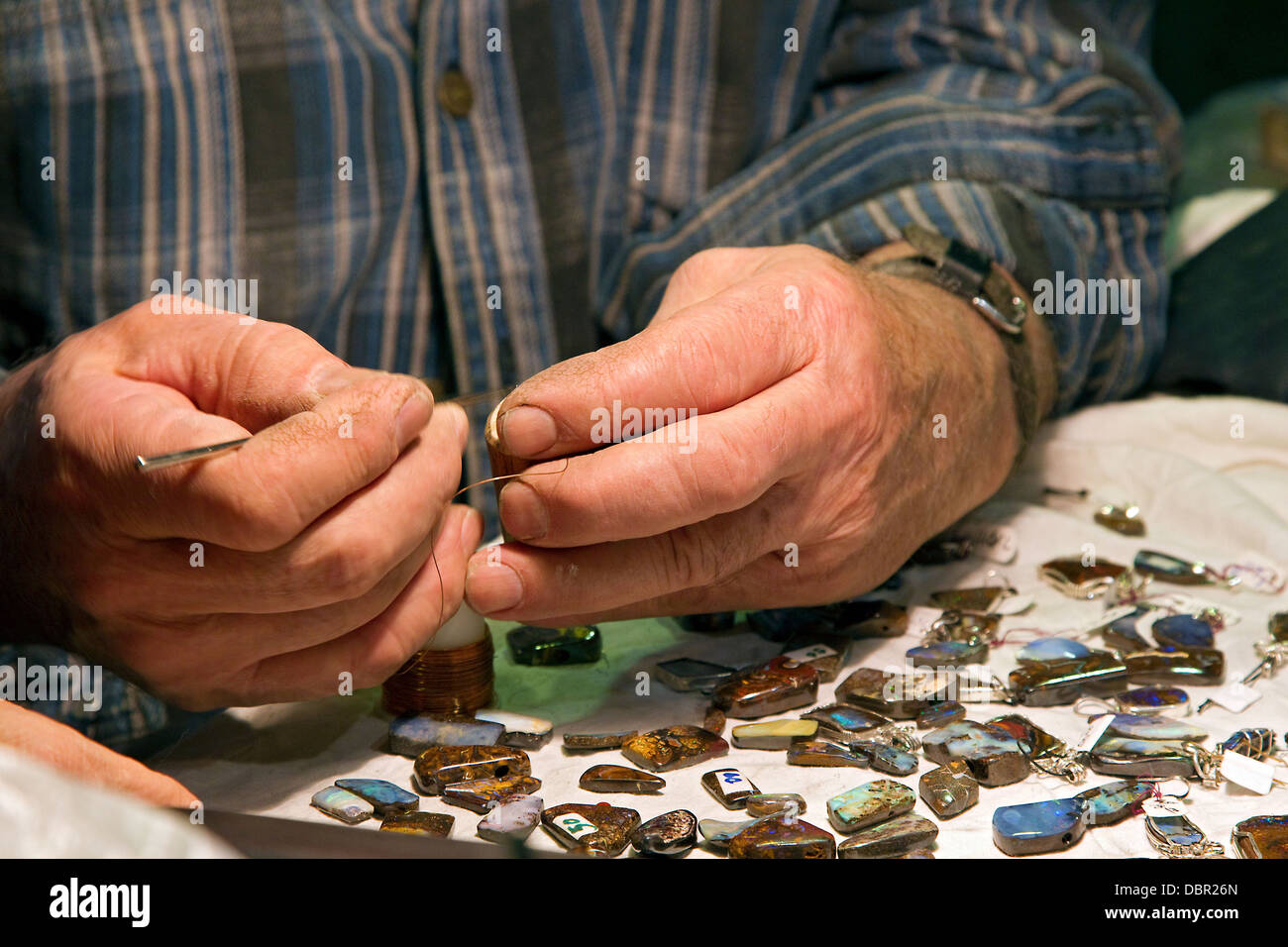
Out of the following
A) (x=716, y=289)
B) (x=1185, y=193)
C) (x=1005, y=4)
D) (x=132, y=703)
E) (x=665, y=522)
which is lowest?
(x=132, y=703)

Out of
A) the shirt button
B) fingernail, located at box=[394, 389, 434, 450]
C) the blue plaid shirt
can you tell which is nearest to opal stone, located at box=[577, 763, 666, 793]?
fingernail, located at box=[394, 389, 434, 450]

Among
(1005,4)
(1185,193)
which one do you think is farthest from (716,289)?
(1185,193)

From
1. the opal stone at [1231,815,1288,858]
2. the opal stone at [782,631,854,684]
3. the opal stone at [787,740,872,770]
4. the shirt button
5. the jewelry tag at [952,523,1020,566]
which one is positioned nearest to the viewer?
the opal stone at [1231,815,1288,858]

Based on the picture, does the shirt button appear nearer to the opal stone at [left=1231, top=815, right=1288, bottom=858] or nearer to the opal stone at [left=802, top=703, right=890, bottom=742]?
the opal stone at [left=802, top=703, right=890, bottom=742]

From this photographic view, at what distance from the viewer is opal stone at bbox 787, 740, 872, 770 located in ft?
2.14

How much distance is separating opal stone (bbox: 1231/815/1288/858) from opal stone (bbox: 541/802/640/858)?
1.02 feet

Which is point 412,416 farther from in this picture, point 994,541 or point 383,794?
point 994,541

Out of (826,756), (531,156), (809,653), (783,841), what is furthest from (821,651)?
(531,156)

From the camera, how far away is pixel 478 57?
1060 mm

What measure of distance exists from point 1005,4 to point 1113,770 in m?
0.95

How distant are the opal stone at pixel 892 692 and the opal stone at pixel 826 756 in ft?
0.17

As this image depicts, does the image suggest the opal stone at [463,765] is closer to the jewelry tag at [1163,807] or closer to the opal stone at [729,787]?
the opal stone at [729,787]

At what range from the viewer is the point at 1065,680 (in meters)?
0.72
